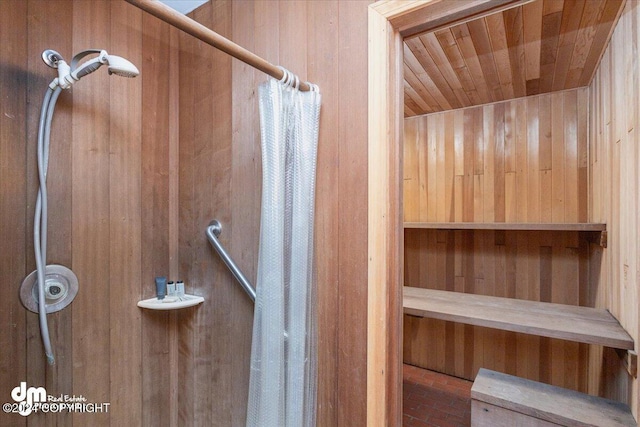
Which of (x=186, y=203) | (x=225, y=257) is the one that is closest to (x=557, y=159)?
(x=225, y=257)

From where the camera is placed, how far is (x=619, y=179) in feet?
4.07

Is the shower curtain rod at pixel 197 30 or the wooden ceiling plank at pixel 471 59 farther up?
the wooden ceiling plank at pixel 471 59

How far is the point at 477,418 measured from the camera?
1338mm

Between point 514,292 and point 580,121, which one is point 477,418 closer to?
point 514,292

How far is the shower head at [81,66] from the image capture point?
912mm

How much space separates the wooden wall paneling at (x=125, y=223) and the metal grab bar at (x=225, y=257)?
331 millimetres

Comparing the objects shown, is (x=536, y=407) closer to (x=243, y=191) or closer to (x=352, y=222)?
(x=352, y=222)

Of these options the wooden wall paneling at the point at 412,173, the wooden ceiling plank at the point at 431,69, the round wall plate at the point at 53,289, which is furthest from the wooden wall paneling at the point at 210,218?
the wooden wall paneling at the point at 412,173

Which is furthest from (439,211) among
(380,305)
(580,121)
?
(380,305)

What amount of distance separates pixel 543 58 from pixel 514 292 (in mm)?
1510

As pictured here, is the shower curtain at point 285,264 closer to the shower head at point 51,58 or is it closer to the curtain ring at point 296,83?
the curtain ring at point 296,83

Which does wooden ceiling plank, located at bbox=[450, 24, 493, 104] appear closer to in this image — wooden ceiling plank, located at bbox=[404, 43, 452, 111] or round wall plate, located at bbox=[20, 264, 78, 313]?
wooden ceiling plank, located at bbox=[404, 43, 452, 111]

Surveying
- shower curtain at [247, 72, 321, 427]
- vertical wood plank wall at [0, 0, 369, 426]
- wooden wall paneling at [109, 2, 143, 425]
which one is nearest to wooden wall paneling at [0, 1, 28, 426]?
vertical wood plank wall at [0, 0, 369, 426]

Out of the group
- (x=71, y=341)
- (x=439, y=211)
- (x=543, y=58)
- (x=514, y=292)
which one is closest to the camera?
(x=71, y=341)
